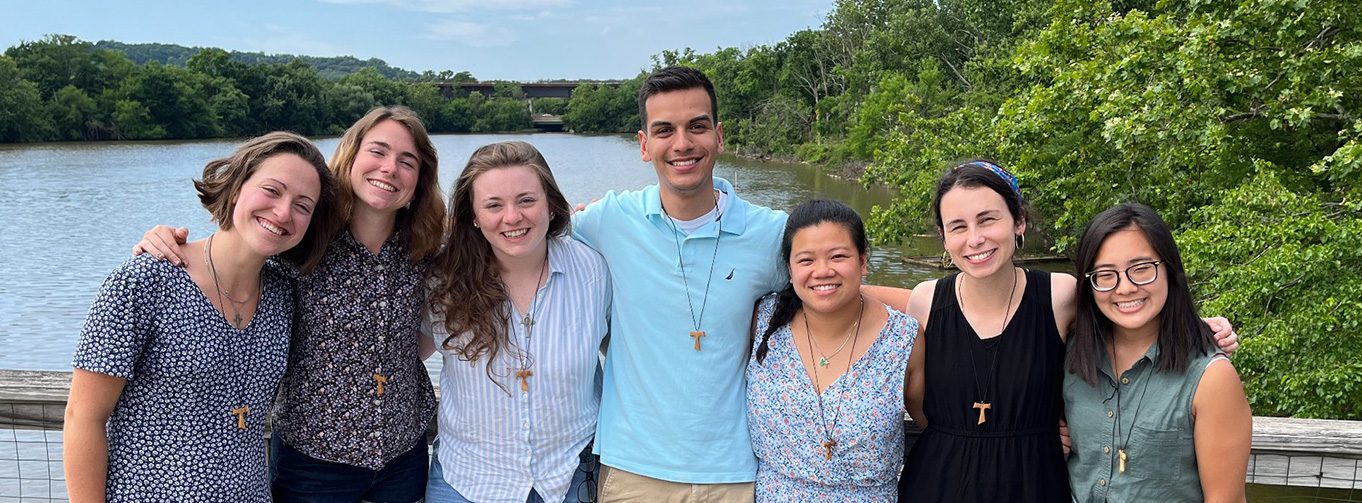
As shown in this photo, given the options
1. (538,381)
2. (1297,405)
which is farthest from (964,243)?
(1297,405)

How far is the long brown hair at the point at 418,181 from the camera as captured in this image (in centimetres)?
298

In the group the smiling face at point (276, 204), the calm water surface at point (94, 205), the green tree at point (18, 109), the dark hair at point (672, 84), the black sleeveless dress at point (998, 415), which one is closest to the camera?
the smiling face at point (276, 204)

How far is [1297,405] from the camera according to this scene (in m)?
7.57

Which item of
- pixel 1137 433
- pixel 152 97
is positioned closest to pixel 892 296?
pixel 1137 433

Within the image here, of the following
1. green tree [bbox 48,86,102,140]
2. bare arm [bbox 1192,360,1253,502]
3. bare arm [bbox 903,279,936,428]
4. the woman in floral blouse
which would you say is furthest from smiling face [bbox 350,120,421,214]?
green tree [bbox 48,86,102,140]

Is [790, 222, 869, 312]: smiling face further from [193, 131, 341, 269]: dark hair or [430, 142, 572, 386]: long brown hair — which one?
[193, 131, 341, 269]: dark hair

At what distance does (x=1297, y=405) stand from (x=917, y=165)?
1249 cm

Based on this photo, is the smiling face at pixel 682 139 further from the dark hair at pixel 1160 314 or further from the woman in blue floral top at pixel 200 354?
the dark hair at pixel 1160 314

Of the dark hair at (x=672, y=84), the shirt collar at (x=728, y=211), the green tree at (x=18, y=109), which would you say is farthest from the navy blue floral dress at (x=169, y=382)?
the green tree at (x=18, y=109)

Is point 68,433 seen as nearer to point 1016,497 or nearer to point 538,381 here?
point 538,381

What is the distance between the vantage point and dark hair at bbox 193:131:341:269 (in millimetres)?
2707

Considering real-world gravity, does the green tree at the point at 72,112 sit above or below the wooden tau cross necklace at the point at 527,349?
above

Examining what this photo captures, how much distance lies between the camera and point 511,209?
296 cm

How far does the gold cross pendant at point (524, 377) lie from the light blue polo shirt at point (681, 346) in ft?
0.84
